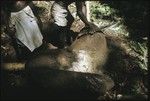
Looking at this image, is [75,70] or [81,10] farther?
[81,10]

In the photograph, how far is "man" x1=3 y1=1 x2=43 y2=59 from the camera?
7.17 m

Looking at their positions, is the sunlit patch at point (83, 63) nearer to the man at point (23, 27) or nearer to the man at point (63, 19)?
the man at point (63, 19)

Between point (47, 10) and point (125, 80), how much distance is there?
11.5 ft

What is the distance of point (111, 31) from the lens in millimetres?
8219

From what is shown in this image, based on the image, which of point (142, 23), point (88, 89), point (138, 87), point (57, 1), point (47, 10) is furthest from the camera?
point (47, 10)

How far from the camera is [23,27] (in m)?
7.26

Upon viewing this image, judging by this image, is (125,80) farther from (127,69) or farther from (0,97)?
(0,97)

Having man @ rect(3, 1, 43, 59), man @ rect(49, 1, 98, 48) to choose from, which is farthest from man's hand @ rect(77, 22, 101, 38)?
man @ rect(3, 1, 43, 59)

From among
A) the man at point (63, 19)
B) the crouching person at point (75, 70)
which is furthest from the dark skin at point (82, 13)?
the crouching person at point (75, 70)

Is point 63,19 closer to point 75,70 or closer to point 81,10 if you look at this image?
point 81,10

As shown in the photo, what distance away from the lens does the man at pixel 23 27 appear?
7.17 metres

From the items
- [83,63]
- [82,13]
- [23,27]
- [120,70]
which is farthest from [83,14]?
[120,70]

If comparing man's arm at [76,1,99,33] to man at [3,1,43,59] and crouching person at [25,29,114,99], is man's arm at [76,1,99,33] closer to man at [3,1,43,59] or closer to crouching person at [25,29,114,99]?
crouching person at [25,29,114,99]

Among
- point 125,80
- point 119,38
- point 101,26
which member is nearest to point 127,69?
point 125,80
